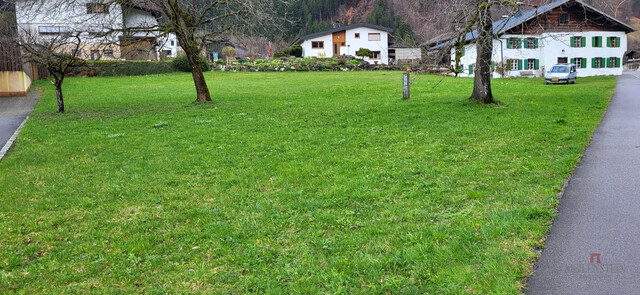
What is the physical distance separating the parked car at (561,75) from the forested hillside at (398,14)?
470cm

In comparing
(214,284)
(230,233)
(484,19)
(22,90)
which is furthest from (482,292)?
(22,90)

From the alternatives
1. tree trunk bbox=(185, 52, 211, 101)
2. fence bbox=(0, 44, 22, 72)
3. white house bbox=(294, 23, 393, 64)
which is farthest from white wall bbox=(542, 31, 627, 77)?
fence bbox=(0, 44, 22, 72)

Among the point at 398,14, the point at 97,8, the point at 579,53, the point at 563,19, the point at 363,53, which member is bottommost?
the point at 579,53

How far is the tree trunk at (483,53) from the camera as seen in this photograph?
1400 centimetres

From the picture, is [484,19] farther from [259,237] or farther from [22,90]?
[22,90]

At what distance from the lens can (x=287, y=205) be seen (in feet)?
20.6

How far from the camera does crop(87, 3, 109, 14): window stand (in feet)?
58.6

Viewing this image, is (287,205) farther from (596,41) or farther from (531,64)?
(596,41)

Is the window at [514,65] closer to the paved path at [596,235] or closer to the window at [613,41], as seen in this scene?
the window at [613,41]

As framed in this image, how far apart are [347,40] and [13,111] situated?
54.5 metres

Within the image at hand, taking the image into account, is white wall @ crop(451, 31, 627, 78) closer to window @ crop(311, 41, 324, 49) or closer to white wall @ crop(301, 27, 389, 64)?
white wall @ crop(301, 27, 389, 64)

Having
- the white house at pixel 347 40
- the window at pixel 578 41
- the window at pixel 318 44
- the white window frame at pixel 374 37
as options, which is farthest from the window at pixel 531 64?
the window at pixel 318 44

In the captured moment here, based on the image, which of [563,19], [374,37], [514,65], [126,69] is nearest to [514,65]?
[514,65]

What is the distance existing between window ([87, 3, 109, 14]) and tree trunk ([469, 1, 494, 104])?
12.7 meters
